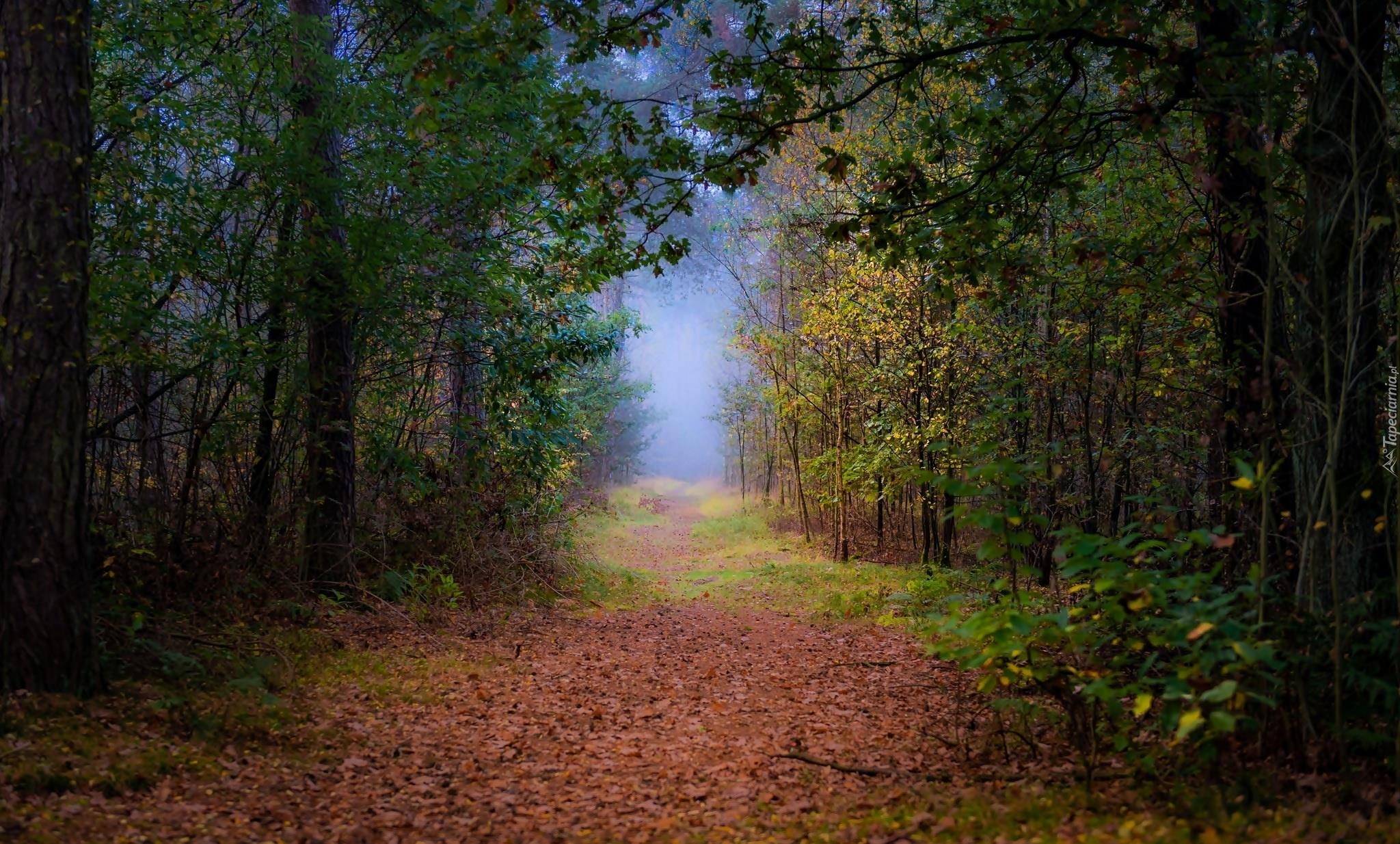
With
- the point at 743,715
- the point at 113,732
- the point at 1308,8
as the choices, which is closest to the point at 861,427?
the point at 743,715

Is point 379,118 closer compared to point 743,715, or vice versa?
point 743,715

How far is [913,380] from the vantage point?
13883 millimetres

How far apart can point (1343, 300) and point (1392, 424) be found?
731 millimetres

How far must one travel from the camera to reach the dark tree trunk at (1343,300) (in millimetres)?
4188

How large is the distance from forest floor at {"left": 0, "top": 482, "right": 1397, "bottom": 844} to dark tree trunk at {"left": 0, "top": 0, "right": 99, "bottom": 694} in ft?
2.00

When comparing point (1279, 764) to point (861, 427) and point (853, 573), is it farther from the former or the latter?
point (861, 427)

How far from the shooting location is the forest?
13.5 ft

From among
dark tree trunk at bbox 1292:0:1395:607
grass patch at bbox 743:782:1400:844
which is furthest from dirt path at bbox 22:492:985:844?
dark tree trunk at bbox 1292:0:1395:607

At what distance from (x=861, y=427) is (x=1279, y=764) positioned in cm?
1331

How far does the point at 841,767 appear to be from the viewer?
5.15 meters

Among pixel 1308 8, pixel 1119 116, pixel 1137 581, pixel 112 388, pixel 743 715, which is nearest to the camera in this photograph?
pixel 1137 581

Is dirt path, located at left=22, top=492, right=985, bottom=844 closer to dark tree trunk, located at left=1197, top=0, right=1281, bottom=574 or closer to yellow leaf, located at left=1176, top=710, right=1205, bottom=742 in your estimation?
yellow leaf, located at left=1176, top=710, right=1205, bottom=742

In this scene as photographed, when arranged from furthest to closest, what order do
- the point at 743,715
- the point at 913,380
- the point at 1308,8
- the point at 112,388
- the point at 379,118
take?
the point at 913,380
the point at 379,118
the point at 112,388
the point at 743,715
the point at 1308,8

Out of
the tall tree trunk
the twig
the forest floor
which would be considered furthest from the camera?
the tall tree trunk
